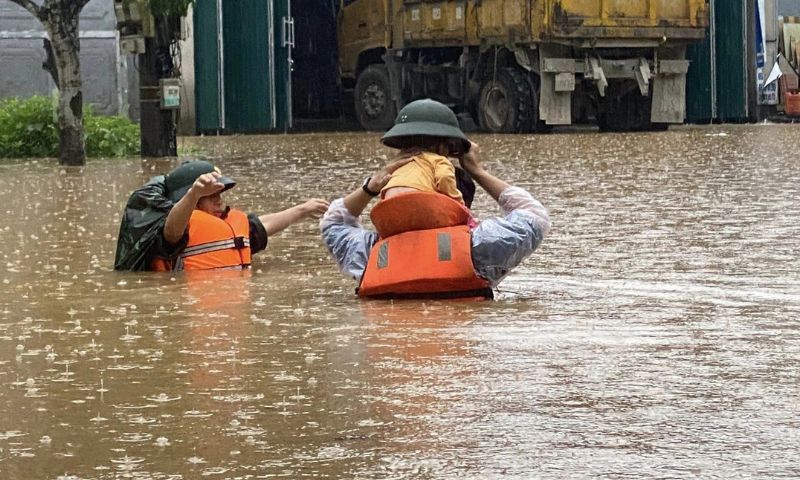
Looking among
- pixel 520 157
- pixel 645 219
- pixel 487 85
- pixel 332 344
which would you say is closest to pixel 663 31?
pixel 487 85

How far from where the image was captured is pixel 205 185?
8.05 metres

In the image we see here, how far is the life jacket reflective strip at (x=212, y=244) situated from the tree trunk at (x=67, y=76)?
34.8 ft

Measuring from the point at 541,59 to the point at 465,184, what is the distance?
17.1 metres

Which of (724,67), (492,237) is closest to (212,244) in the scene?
(492,237)

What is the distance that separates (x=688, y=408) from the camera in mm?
4891

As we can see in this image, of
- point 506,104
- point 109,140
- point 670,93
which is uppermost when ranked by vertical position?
point 670,93

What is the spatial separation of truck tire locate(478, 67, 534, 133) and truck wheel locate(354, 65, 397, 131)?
231cm

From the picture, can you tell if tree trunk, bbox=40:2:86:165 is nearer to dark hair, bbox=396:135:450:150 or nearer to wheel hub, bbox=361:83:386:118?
wheel hub, bbox=361:83:386:118

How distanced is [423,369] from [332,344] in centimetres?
69

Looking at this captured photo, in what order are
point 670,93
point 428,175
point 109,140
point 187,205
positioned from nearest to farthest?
→ point 428,175
point 187,205
point 109,140
point 670,93

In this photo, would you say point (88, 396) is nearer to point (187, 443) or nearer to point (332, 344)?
point (187, 443)

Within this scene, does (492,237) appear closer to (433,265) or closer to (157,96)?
(433,265)

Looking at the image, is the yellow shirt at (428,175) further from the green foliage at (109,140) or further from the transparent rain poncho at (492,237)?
the green foliage at (109,140)

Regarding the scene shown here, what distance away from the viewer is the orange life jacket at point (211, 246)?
870cm
